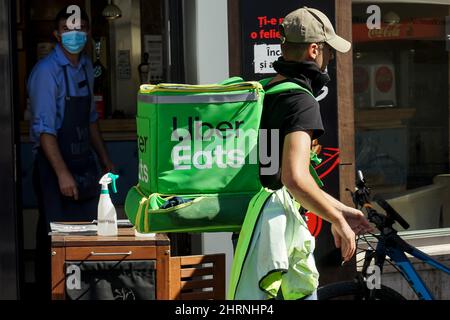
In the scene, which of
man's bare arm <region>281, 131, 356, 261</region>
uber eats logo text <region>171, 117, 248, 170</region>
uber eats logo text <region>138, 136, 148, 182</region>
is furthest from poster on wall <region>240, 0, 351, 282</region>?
man's bare arm <region>281, 131, 356, 261</region>

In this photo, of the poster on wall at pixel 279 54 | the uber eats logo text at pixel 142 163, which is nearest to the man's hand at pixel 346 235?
the uber eats logo text at pixel 142 163

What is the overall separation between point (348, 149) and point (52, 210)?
211 centimetres

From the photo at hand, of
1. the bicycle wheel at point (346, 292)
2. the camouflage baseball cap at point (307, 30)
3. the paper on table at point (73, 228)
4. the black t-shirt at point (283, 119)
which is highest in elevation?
the camouflage baseball cap at point (307, 30)

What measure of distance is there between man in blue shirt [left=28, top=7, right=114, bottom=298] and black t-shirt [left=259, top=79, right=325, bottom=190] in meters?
2.86

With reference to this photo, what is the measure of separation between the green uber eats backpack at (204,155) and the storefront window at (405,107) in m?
2.51

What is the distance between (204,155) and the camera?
15.1 ft

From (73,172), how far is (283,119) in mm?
3291

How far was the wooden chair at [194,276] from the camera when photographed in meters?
5.42

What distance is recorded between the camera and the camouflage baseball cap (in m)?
4.55

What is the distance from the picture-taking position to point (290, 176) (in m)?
4.25

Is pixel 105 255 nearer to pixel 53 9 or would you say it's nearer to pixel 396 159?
pixel 396 159

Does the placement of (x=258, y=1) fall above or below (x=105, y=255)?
above

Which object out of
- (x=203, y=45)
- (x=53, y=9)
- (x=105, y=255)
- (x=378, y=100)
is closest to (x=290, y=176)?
(x=105, y=255)

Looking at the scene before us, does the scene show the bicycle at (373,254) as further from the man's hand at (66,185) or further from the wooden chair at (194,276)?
the man's hand at (66,185)
